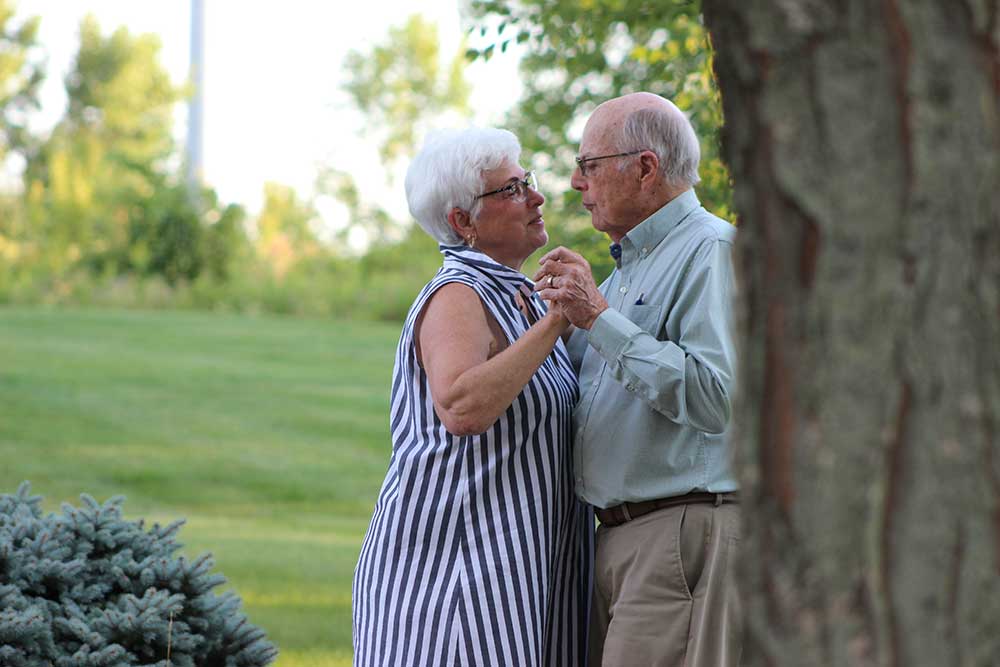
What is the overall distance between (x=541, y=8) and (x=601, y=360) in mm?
4073

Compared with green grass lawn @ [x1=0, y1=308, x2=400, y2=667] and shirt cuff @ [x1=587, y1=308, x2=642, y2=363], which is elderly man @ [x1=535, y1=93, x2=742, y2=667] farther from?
green grass lawn @ [x1=0, y1=308, x2=400, y2=667]

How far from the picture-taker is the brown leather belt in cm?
319

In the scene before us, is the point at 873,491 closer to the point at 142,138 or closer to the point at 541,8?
the point at 541,8

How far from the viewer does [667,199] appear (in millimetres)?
3432

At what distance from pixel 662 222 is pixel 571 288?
0.44m

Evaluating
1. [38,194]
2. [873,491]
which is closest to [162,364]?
[38,194]

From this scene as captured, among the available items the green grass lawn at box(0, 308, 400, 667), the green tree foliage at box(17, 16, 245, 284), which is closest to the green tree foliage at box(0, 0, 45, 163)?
the green tree foliage at box(17, 16, 245, 284)

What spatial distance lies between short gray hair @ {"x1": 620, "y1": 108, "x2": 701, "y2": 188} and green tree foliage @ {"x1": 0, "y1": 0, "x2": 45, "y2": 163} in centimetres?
3837

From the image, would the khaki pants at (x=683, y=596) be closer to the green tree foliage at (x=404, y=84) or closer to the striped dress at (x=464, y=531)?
the striped dress at (x=464, y=531)

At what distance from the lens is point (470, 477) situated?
3.26 metres

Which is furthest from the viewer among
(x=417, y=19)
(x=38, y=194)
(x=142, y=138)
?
(x=417, y=19)

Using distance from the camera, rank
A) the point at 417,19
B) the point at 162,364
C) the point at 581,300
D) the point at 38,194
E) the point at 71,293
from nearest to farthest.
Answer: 1. the point at 581,300
2. the point at 162,364
3. the point at 71,293
4. the point at 38,194
5. the point at 417,19

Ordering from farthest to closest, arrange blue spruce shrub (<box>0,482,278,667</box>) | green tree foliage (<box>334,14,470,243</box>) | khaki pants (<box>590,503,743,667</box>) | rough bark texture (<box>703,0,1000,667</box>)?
1. green tree foliage (<box>334,14,470,243</box>)
2. blue spruce shrub (<box>0,482,278,667</box>)
3. khaki pants (<box>590,503,743,667</box>)
4. rough bark texture (<box>703,0,1000,667</box>)

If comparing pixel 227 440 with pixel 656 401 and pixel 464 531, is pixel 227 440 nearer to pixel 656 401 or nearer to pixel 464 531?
pixel 464 531
